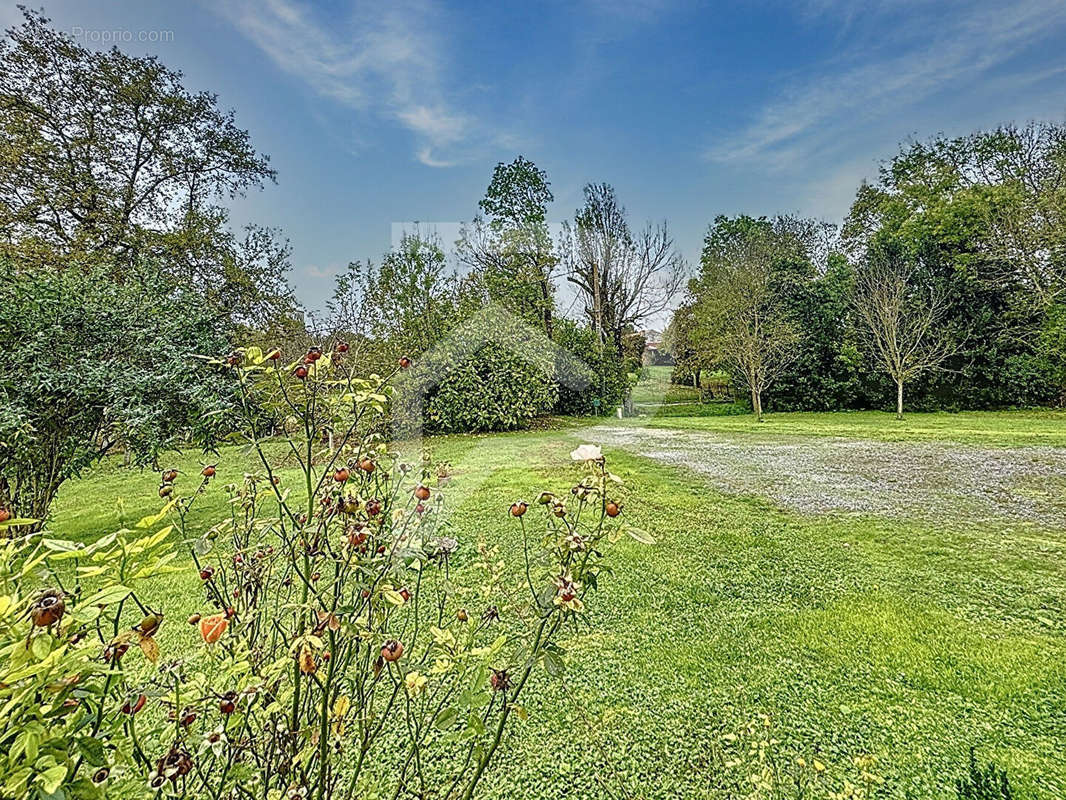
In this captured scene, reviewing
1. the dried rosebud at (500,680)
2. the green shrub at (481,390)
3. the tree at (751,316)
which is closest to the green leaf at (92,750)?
the dried rosebud at (500,680)

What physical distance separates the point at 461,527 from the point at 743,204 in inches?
864

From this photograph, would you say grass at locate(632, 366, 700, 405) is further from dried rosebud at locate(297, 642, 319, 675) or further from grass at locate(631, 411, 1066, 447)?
dried rosebud at locate(297, 642, 319, 675)

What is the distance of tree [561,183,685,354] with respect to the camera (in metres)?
16.7

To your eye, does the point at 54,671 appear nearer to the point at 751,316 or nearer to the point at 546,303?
the point at 546,303

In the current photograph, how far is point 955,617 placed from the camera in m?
2.59

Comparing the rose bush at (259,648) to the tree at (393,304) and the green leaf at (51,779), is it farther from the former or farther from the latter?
the tree at (393,304)

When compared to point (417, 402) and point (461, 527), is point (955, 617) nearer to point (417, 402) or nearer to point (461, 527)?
point (461, 527)

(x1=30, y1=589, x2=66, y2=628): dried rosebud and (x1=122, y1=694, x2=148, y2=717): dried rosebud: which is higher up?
(x1=30, y1=589, x2=66, y2=628): dried rosebud

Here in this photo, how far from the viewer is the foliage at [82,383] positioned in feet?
11.9

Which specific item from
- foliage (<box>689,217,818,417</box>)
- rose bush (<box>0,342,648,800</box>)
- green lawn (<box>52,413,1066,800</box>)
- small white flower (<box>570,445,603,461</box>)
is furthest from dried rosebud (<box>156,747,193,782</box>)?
foliage (<box>689,217,818,417</box>)

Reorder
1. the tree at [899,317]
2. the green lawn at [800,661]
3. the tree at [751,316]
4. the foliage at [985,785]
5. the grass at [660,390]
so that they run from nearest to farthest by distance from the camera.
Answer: the foliage at [985,785]
the green lawn at [800,661]
the tree at [899,317]
the tree at [751,316]
the grass at [660,390]

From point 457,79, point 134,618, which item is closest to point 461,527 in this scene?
point 134,618

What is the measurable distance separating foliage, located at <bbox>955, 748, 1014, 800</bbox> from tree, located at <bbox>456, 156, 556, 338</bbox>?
1312cm

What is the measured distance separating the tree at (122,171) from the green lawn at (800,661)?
882 cm
